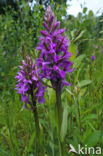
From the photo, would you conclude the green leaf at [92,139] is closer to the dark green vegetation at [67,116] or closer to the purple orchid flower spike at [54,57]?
the dark green vegetation at [67,116]

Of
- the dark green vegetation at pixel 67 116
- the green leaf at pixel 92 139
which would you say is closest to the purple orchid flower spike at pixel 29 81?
the dark green vegetation at pixel 67 116

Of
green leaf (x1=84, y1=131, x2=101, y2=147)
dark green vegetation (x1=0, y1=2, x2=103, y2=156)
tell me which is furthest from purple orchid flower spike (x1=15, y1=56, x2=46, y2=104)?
green leaf (x1=84, y1=131, x2=101, y2=147)

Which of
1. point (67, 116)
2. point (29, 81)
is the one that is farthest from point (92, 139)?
point (29, 81)

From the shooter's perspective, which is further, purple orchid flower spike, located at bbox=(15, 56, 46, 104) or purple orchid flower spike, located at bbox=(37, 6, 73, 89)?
purple orchid flower spike, located at bbox=(15, 56, 46, 104)

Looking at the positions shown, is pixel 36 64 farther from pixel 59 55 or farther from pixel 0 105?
pixel 0 105

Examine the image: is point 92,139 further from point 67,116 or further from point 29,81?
point 29,81

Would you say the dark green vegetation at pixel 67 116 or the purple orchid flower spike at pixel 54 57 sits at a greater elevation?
the purple orchid flower spike at pixel 54 57

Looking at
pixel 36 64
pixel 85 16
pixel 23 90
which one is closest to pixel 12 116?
pixel 23 90

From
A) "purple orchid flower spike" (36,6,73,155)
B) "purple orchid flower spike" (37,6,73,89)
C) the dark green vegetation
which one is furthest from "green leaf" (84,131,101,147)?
"purple orchid flower spike" (37,6,73,89)

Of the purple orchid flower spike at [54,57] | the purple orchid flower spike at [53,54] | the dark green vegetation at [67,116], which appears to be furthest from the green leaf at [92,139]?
the purple orchid flower spike at [53,54]

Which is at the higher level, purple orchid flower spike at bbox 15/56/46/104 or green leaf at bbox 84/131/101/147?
purple orchid flower spike at bbox 15/56/46/104

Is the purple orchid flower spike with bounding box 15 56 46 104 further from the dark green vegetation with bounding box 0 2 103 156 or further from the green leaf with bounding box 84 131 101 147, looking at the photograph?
the green leaf with bounding box 84 131 101 147

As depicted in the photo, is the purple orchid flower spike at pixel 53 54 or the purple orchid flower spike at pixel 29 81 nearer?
the purple orchid flower spike at pixel 53 54

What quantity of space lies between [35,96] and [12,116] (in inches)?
15.9
